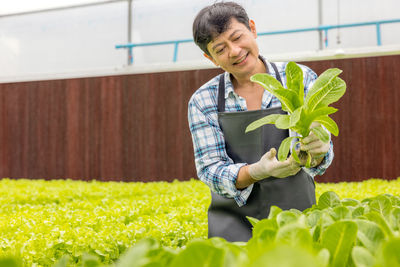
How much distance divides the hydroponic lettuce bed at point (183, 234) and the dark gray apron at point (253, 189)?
Answer: 23 cm

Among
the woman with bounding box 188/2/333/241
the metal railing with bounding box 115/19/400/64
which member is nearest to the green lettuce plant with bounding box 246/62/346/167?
the woman with bounding box 188/2/333/241

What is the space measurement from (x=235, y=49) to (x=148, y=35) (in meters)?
4.68

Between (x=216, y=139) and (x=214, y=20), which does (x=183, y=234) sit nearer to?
(x=216, y=139)

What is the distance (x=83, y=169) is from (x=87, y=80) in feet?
4.14

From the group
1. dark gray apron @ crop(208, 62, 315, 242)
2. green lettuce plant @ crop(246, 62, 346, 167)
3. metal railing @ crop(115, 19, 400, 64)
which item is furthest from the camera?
metal railing @ crop(115, 19, 400, 64)

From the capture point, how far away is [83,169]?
18.2 ft

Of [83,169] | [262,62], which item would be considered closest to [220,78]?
[262,62]

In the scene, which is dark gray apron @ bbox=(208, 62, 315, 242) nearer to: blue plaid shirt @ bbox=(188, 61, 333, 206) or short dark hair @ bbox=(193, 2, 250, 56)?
blue plaid shirt @ bbox=(188, 61, 333, 206)

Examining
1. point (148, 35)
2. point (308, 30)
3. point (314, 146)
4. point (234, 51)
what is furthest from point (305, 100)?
point (148, 35)

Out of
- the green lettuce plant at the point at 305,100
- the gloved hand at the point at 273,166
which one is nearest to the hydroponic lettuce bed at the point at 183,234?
the green lettuce plant at the point at 305,100

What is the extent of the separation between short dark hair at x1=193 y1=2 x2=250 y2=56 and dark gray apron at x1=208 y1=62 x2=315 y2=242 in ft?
0.82

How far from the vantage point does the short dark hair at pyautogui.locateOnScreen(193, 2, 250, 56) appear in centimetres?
146

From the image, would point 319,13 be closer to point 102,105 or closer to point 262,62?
point 102,105

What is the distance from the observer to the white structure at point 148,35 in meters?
4.91
